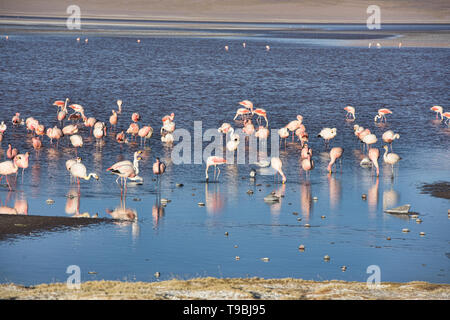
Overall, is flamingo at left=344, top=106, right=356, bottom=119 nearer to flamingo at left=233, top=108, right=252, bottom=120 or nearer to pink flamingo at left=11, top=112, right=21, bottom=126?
flamingo at left=233, top=108, right=252, bottom=120

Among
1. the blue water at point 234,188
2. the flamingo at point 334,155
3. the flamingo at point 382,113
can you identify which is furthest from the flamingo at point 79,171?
the flamingo at point 382,113

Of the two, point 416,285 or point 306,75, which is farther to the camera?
point 306,75

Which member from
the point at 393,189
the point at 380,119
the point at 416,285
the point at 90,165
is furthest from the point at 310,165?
the point at 380,119

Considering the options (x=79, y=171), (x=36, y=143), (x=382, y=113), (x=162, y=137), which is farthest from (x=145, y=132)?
(x=382, y=113)

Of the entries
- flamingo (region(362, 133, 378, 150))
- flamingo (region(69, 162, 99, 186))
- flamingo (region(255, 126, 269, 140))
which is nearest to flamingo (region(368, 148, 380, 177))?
flamingo (region(362, 133, 378, 150))

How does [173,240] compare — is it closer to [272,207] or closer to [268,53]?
[272,207]

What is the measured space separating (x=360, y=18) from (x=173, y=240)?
91763 millimetres

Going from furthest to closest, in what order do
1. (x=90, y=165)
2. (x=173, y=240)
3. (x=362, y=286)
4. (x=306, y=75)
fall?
(x=306, y=75) → (x=90, y=165) → (x=173, y=240) → (x=362, y=286)

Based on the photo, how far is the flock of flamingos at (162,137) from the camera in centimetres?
1722

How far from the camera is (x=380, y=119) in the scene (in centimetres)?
2798

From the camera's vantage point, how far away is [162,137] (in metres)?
22.9

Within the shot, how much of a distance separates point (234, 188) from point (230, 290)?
294 inches

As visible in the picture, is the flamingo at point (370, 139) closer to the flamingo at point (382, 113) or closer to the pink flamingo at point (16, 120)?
the flamingo at point (382, 113)

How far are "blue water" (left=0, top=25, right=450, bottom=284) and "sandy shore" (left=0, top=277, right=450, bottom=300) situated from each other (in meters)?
0.67
